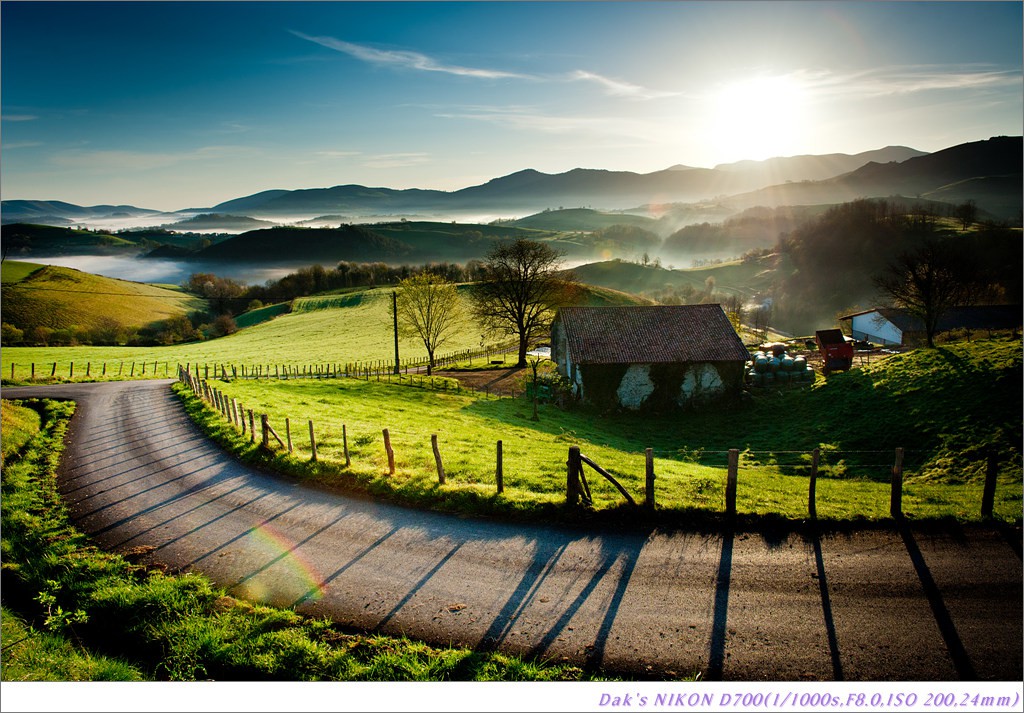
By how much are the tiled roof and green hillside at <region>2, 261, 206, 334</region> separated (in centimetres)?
8455

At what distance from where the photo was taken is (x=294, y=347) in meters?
64.6

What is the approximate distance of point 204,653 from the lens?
24.0 ft

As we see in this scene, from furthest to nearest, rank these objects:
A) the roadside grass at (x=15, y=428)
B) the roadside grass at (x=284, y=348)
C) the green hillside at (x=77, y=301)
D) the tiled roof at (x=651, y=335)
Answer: the green hillside at (x=77, y=301) < the roadside grass at (x=284, y=348) < the tiled roof at (x=651, y=335) < the roadside grass at (x=15, y=428)

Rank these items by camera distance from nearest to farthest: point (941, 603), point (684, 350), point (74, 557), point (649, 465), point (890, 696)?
point (890, 696) → point (941, 603) → point (74, 557) → point (649, 465) → point (684, 350)

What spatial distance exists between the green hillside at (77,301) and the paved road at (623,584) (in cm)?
9212

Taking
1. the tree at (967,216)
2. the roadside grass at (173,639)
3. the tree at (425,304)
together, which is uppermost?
the tree at (967,216)

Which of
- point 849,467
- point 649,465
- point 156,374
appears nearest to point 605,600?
point 649,465

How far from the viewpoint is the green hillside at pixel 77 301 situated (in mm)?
82938

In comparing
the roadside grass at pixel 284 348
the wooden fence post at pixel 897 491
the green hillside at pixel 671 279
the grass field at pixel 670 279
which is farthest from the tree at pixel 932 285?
the grass field at pixel 670 279

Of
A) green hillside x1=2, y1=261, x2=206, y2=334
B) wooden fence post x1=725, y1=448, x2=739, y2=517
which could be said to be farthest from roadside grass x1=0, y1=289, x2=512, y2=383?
wooden fence post x1=725, y1=448, x2=739, y2=517

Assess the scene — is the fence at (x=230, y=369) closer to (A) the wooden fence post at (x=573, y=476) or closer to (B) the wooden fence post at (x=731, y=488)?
(A) the wooden fence post at (x=573, y=476)

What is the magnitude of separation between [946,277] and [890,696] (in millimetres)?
45534

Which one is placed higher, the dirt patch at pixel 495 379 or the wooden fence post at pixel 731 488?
the wooden fence post at pixel 731 488

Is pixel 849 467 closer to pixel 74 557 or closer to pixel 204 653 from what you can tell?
pixel 204 653
